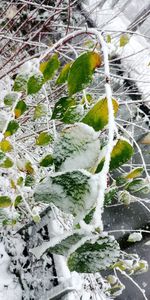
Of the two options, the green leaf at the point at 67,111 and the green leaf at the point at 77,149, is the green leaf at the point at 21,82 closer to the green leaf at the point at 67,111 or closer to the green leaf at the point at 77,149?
the green leaf at the point at 67,111

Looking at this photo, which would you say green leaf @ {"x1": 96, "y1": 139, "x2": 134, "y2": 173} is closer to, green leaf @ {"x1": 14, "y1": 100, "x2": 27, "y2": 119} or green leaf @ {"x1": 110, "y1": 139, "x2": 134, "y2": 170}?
green leaf @ {"x1": 110, "y1": 139, "x2": 134, "y2": 170}

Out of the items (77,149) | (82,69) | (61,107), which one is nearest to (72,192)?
(77,149)

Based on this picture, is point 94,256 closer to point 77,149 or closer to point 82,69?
point 77,149

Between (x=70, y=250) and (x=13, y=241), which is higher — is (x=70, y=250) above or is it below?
above

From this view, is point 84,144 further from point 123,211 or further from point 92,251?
point 123,211

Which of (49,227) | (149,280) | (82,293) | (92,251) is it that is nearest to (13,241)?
(49,227)

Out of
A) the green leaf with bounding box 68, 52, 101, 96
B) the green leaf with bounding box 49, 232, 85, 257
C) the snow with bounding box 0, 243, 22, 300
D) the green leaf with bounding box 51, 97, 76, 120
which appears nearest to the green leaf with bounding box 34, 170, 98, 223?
the green leaf with bounding box 49, 232, 85, 257
